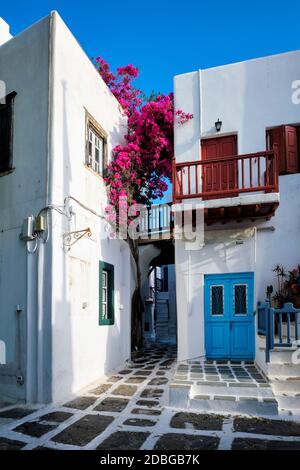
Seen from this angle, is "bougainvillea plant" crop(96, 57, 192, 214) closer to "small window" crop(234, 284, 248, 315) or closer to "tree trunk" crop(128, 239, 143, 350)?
"tree trunk" crop(128, 239, 143, 350)

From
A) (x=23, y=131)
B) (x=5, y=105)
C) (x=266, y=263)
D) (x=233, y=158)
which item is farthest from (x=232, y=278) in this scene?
(x=5, y=105)

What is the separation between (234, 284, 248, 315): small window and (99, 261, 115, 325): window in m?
3.09

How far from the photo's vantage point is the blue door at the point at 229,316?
9086 millimetres

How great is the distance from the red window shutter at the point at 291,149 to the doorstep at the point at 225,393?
16.2ft

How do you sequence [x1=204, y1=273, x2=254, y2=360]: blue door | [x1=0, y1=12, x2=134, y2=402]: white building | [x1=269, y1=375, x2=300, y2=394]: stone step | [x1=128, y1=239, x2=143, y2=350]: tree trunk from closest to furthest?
[x1=269, y1=375, x2=300, y2=394]: stone step → [x1=0, y1=12, x2=134, y2=402]: white building → [x1=204, y1=273, x2=254, y2=360]: blue door → [x1=128, y1=239, x2=143, y2=350]: tree trunk

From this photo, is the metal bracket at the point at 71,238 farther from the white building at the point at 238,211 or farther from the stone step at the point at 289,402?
the stone step at the point at 289,402

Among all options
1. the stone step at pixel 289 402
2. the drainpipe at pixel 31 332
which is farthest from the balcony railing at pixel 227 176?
the stone step at pixel 289 402

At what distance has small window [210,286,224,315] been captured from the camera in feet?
30.7

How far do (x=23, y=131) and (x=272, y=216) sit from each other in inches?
237

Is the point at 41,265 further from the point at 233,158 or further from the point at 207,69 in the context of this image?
the point at 207,69

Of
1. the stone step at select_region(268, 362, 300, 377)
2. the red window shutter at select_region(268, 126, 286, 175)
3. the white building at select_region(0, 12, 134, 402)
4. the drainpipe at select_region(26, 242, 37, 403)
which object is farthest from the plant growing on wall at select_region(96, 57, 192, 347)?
the stone step at select_region(268, 362, 300, 377)

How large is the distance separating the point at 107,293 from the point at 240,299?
3.33m

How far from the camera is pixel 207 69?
10211mm
